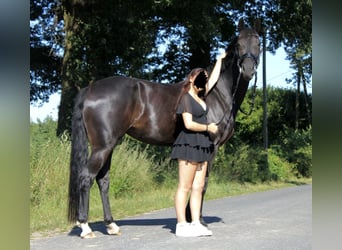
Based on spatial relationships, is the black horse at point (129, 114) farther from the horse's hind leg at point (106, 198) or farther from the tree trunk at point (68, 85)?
the tree trunk at point (68, 85)

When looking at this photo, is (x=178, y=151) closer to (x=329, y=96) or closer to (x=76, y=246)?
(x=76, y=246)

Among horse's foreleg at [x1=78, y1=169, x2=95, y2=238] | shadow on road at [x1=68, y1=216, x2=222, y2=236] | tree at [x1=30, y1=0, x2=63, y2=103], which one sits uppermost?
tree at [x1=30, y1=0, x2=63, y2=103]

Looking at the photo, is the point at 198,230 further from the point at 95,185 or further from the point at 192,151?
the point at 95,185

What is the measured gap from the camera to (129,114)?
582 cm

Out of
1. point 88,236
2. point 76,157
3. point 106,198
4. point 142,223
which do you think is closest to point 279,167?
point 142,223

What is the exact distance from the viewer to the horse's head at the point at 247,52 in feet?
17.9

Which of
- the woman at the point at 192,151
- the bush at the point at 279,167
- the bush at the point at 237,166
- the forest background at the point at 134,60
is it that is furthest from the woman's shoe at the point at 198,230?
the bush at the point at 279,167

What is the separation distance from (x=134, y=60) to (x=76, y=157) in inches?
302

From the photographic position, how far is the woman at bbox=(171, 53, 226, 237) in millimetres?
5375

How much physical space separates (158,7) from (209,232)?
31.5ft

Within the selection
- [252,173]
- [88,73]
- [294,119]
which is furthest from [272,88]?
[88,73]

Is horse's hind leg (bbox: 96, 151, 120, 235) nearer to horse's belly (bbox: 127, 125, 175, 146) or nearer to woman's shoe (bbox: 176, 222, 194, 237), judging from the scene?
horse's belly (bbox: 127, 125, 175, 146)

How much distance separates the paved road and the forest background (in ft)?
3.82

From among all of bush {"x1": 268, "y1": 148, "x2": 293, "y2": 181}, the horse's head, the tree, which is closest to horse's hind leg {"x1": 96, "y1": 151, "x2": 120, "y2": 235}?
the horse's head
